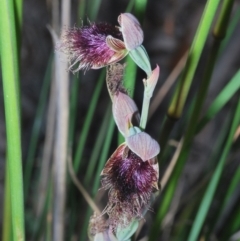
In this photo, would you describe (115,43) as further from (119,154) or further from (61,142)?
(61,142)

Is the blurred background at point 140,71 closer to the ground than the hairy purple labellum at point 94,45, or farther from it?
closer to the ground

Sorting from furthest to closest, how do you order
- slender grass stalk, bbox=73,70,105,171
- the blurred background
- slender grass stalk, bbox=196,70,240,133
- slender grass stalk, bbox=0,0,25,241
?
the blurred background, slender grass stalk, bbox=73,70,105,171, slender grass stalk, bbox=196,70,240,133, slender grass stalk, bbox=0,0,25,241

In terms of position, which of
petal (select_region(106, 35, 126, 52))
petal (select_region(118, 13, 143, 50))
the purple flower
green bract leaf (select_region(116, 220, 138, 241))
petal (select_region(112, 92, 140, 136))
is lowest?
green bract leaf (select_region(116, 220, 138, 241))

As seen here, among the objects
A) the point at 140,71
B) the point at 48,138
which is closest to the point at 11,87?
the point at 48,138

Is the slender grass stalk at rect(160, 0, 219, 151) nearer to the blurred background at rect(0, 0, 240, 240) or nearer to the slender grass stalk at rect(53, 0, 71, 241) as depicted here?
the slender grass stalk at rect(53, 0, 71, 241)

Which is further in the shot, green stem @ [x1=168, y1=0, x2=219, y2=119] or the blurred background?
the blurred background

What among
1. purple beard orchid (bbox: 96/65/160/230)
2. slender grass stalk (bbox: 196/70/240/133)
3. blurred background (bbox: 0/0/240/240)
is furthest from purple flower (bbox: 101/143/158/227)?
blurred background (bbox: 0/0/240/240)

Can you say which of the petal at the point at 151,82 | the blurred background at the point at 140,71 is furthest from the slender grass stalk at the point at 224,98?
the blurred background at the point at 140,71

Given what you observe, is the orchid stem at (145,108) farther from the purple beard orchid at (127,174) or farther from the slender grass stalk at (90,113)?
the slender grass stalk at (90,113)
